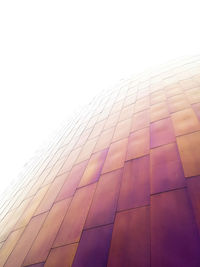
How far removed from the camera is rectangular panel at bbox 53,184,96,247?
13.4 feet

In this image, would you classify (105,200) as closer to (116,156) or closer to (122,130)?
(116,156)

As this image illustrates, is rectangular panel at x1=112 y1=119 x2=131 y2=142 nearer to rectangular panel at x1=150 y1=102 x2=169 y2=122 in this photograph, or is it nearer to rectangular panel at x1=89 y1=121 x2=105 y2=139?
rectangular panel at x1=150 y1=102 x2=169 y2=122

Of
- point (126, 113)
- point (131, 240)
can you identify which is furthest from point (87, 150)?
point (131, 240)

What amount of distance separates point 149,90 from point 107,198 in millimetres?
6253

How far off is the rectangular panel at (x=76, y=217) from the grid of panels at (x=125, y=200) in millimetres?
24

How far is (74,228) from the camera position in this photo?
4.22 meters

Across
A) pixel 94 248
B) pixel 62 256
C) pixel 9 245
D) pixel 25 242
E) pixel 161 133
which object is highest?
pixel 161 133

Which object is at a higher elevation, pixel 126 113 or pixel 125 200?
pixel 125 200

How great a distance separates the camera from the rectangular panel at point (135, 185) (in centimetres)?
377

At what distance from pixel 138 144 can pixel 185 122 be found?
1221mm

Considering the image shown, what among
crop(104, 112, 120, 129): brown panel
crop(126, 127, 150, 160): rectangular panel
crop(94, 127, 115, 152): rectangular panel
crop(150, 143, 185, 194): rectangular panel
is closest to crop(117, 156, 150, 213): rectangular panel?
crop(150, 143, 185, 194): rectangular panel

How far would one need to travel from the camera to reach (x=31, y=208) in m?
6.50

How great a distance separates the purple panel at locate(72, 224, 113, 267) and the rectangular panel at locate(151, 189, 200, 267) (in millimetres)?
754

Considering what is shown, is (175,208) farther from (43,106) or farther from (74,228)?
(43,106)
